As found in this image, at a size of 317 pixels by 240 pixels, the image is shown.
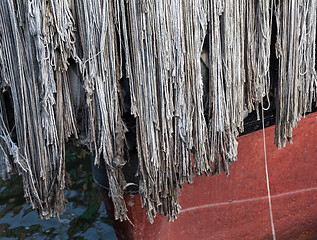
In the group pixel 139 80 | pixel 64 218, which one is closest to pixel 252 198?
pixel 139 80

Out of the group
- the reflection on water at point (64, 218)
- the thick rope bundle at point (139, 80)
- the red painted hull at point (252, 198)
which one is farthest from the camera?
the reflection on water at point (64, 218)

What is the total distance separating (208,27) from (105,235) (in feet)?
7.39

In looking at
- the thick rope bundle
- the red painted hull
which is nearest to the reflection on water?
the red painted hull

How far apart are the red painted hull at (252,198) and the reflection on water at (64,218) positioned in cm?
106

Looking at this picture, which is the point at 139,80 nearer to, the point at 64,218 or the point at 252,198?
the point at 252,198

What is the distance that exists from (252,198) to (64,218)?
5.65 feet

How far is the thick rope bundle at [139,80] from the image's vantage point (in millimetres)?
1500

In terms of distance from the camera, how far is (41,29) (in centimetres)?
143

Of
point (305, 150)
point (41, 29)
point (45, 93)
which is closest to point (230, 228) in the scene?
point (305, 150)

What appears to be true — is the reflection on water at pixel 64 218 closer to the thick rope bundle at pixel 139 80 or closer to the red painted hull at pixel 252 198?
the red painted hull at pixel 252 198

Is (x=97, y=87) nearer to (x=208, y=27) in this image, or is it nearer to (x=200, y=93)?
(x=200, y=93)

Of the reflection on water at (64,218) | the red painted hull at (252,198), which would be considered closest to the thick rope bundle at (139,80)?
the red painted hull at (252,198)

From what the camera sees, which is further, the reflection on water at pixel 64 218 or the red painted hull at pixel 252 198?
the reflection on water at pixel 64 218

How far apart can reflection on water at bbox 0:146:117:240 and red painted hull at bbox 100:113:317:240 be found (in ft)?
3.48
